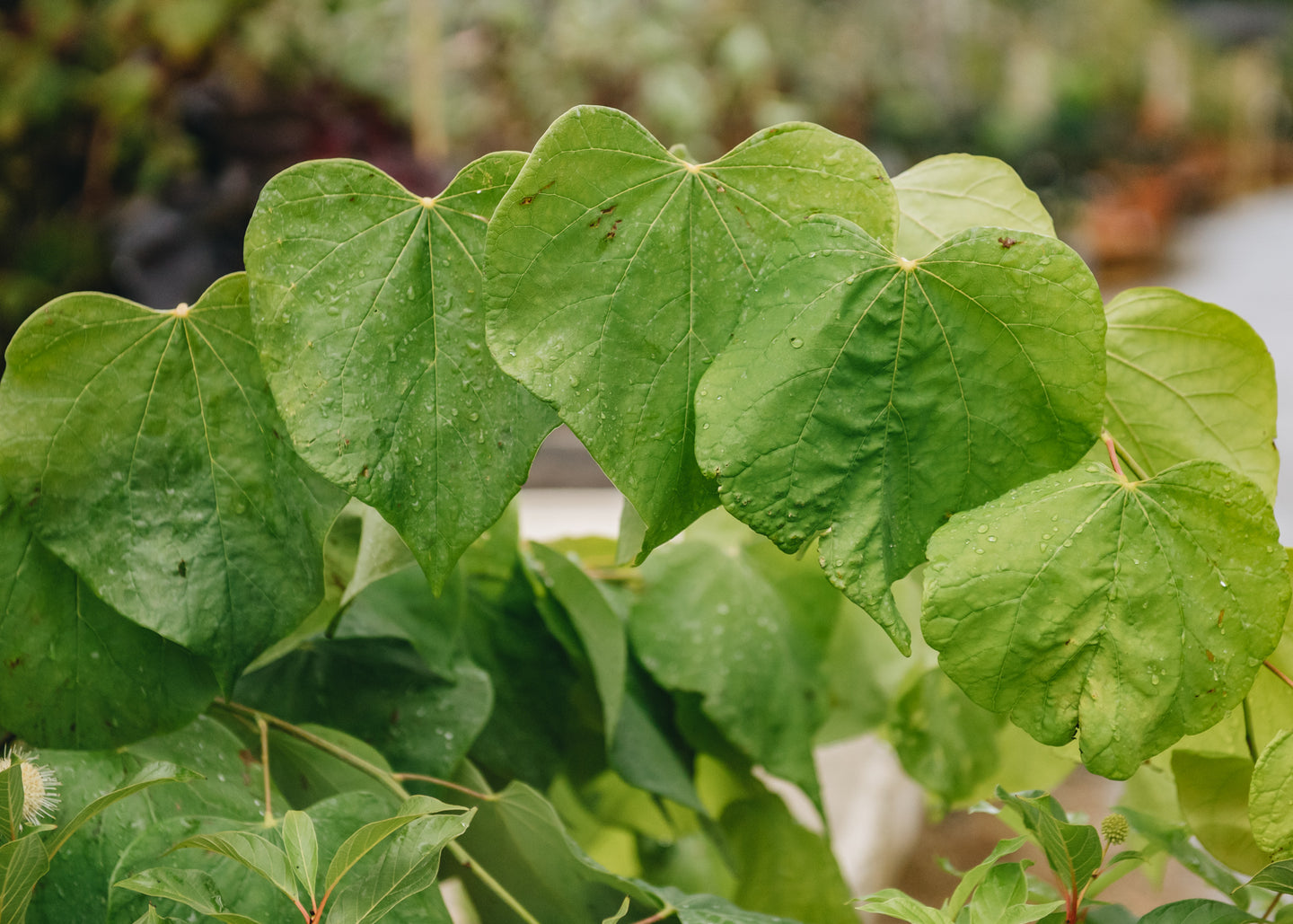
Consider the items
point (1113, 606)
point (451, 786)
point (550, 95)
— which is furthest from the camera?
point (550, 95)

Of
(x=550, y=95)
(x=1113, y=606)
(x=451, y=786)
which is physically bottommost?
(x=451, y=786)

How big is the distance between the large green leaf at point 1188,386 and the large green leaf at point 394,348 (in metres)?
0.19

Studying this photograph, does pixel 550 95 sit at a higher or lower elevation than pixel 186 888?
higher

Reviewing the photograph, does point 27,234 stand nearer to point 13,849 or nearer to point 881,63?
point 13,849

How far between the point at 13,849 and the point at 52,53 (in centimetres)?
203

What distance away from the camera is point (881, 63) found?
10.7 feet

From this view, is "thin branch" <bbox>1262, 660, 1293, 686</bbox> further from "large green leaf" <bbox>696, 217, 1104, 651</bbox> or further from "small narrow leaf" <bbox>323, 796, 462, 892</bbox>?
"small narrow leaf" <bbox>323, 796, 462, 892</bbox>

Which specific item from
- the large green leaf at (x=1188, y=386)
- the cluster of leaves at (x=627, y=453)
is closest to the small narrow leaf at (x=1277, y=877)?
the cluster of leaves at (x=627, y=453)

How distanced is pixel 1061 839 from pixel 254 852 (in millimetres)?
210

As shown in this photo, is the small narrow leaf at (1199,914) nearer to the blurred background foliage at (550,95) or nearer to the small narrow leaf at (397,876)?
the small narrow leaf at (397,876)

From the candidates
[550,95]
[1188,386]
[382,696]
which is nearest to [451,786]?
[382,696]

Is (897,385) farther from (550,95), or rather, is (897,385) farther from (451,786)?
(550,95)

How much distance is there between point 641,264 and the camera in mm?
268

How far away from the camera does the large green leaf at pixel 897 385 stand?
0.83 feet
